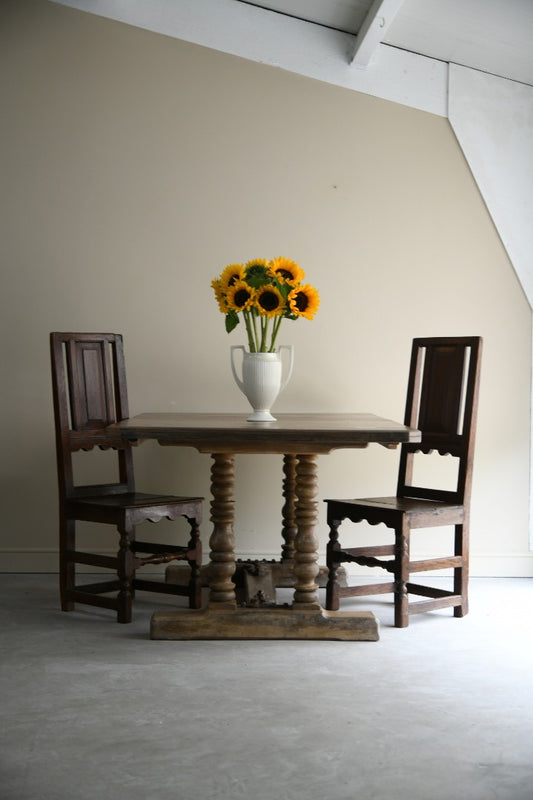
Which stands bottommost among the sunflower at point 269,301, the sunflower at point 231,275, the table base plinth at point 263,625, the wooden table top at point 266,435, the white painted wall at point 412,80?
the table base plinth at point 263,625

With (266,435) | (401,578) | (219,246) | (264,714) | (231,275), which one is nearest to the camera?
(264,714)

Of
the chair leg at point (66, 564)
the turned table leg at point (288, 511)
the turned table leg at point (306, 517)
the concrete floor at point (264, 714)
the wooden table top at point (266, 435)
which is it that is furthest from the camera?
the turned table leg at point (288, 511)

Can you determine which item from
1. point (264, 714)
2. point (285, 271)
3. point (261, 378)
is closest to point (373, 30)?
point (285, 271)

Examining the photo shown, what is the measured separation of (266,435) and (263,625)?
75 centimetres

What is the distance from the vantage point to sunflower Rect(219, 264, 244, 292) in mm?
3578

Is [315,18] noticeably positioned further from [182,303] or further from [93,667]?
[93,667]

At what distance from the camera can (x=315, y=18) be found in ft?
15.6

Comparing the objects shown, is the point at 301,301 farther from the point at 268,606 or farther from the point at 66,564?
the point at 66,564

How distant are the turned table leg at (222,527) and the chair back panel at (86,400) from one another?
741 millimetres

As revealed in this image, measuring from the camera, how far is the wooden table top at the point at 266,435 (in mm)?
3211

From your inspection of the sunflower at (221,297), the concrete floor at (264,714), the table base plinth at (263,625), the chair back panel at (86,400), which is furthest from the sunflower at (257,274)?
the concrete floor at (264,714)

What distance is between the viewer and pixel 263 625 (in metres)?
3.50

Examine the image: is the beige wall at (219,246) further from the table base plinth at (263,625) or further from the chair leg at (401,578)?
the table base plinth at (263,625)

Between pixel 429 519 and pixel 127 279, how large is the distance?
6.53ft
